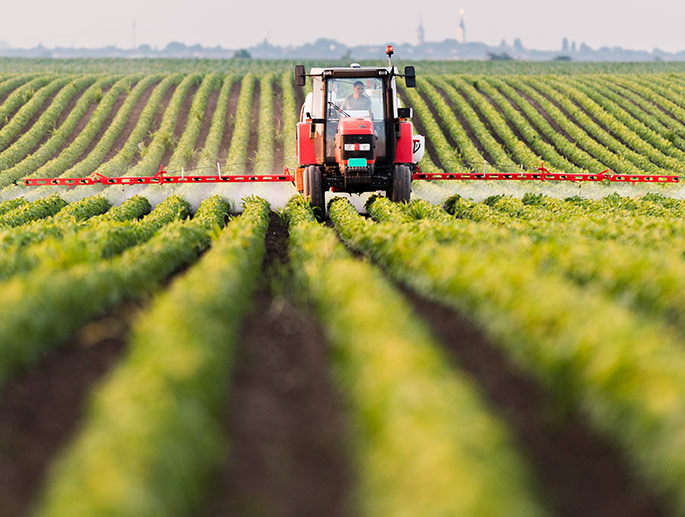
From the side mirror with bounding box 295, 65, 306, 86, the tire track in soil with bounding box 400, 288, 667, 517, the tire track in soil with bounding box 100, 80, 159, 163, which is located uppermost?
the side mirror with bounding box 295, 65, 306, 86

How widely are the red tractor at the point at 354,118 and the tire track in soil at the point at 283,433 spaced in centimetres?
918

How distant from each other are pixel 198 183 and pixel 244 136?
1531 cm

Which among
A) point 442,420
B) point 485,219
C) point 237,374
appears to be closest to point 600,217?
point 485,219

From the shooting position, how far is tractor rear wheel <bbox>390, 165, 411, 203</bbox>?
15953 millimetres

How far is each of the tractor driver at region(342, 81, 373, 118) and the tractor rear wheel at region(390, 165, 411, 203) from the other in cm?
150

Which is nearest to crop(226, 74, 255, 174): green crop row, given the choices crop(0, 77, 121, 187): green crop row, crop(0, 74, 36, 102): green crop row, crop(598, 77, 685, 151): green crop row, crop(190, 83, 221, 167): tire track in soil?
crop(190, 83, 221, 167): tire track in soil

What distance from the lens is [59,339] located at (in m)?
6.43

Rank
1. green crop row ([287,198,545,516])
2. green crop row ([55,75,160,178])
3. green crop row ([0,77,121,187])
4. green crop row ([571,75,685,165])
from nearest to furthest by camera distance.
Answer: green crop row ([287,198,545,516]) < green crop row ([0,77,121,187]) < green crop row ([55,75,160,178]) < green crop row ([571,75,685,165])

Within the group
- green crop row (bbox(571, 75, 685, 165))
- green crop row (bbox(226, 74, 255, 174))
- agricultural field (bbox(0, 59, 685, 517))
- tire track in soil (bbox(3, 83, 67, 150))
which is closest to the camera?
agricultural field (bbox(0, 59, 685, 517))

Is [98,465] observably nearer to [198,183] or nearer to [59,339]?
[59,339]

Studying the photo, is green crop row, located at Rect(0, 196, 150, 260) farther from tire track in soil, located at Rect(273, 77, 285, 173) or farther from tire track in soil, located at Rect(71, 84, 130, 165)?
tire track in soil, located at Rect(71, 84, 130, 165)

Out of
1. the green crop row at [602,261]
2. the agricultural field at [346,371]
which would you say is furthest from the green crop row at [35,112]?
the green crop row at [602,261]

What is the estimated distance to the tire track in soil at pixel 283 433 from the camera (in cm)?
439

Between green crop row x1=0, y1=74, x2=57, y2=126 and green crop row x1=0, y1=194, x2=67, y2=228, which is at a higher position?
green crop row x1=0, y1=74, x2=57, y2=126
